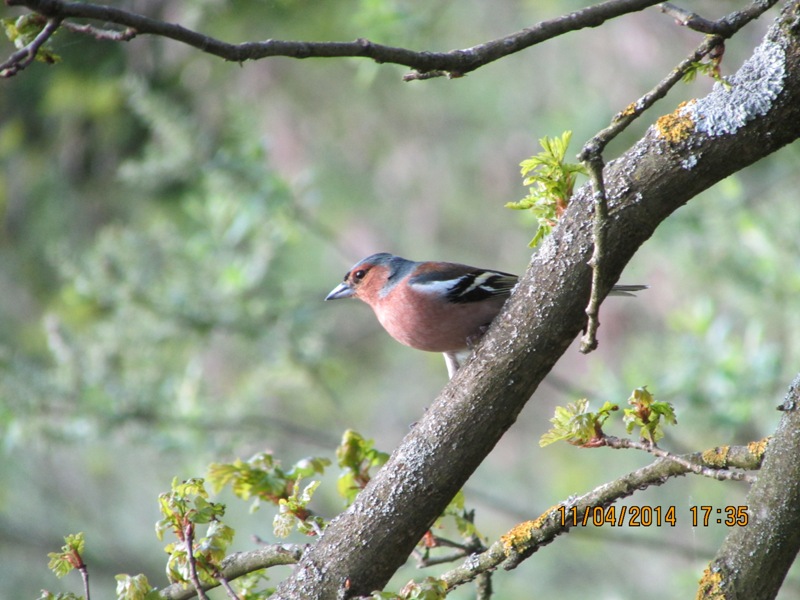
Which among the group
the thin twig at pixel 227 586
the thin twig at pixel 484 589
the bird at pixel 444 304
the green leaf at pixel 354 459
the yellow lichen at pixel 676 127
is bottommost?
the thin twig at pixel 227 586

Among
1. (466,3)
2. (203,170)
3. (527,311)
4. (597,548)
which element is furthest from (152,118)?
(597,548)

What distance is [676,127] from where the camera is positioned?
7.32ft

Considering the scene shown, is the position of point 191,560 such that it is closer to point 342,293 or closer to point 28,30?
point 28,30

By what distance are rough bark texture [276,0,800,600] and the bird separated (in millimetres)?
1205

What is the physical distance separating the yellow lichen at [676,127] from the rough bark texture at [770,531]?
0.69 meters

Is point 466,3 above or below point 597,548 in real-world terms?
above

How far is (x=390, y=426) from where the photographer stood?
998cm

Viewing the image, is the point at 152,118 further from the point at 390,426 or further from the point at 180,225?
the point at 390,426

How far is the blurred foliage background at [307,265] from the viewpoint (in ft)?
18.6

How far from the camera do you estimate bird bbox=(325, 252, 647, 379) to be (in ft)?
12.6

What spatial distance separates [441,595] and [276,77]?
24.3 feet

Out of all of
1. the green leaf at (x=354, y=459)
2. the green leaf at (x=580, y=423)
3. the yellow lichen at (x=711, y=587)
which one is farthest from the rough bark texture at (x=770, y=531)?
the green leaf at (x=354, y=459)

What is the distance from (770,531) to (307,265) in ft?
25.9

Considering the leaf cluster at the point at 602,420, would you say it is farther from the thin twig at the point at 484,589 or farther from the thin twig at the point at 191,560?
the thin twig at the point at 191,560
